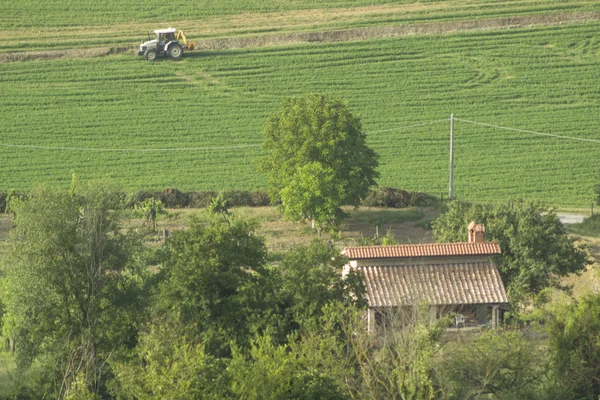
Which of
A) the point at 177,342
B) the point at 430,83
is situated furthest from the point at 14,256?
the point at 430,83

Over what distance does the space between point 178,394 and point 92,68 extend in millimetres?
56833

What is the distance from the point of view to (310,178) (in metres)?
59.0

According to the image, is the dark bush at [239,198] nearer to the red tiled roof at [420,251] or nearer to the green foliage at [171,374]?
the red tiled roof at [420,251]

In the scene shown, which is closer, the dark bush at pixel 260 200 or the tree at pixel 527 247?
the tree at pixel 527 247

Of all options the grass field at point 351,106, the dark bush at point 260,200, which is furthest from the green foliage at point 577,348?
the grass field at point 351,106

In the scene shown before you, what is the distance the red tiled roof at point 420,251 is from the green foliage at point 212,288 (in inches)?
206

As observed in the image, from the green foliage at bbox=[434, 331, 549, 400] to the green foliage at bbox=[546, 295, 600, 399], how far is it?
97cm

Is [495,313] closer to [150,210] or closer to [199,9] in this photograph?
[150,210]

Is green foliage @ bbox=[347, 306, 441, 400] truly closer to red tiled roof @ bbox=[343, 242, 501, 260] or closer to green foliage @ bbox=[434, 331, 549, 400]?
green foliage @ bbox=[434, 331, 549, 400]

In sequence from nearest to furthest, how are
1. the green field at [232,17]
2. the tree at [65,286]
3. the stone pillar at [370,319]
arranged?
the tree at [65,286] → the stone pillar at [370,319] → the green field at [232,17]

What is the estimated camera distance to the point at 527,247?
4875 cm

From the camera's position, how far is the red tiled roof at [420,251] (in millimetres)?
45188

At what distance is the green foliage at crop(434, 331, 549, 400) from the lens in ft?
115

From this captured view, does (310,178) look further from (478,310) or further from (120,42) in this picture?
(120,42)
